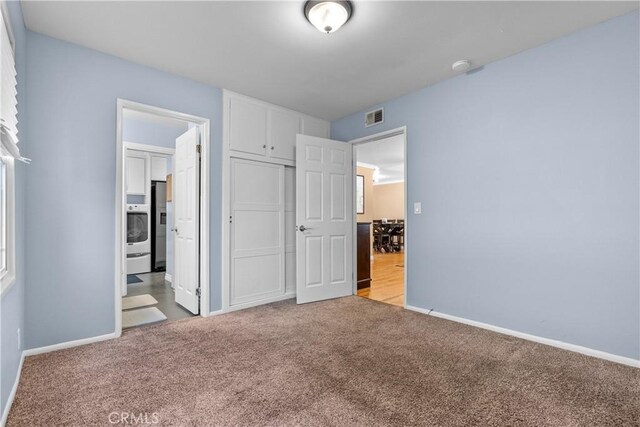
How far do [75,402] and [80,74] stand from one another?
7.87 ft

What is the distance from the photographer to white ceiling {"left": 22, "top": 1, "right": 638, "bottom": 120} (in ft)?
6.95

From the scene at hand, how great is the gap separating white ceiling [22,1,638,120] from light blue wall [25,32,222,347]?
21cm

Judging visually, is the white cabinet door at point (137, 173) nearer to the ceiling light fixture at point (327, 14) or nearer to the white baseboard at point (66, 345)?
the white baseboard at point (66, 345)

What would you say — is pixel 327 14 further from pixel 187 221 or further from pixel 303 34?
pixel 187 221

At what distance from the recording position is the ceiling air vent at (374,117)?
384cm

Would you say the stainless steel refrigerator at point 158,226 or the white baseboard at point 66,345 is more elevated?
the stainless steel refrigerator at point 158,226

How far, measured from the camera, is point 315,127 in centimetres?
436

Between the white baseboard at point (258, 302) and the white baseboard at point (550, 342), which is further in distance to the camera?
the white baseboard at point (258, 302)

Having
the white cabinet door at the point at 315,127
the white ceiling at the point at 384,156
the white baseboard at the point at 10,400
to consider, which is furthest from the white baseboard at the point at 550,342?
the white baseboard at the point at 10,400

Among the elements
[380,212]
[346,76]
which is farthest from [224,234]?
[380,212]

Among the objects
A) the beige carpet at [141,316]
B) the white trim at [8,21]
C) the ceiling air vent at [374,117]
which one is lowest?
the beige carpet at [141,316]

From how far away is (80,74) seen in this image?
256 centimetres

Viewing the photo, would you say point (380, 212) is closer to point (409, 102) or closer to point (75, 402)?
point (409, 102)

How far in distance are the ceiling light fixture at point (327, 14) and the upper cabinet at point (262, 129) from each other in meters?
1.60
